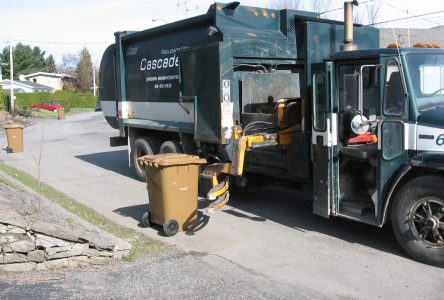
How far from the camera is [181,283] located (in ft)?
17.3

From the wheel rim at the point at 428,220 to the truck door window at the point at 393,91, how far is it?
1002mm

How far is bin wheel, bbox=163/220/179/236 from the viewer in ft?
23.1

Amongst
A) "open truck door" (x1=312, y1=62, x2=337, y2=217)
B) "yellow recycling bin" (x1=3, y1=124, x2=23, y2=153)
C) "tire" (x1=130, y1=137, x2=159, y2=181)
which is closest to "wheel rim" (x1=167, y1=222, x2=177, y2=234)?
"open truck door" (x1=312, y1=62, x2=337, y2=217)

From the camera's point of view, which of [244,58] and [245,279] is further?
[244,58]

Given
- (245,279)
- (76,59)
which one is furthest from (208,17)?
(76,59)

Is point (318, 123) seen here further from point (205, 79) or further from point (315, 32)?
point (205, 79)

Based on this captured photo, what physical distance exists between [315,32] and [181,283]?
452 centimetres

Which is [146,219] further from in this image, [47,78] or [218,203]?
[47,78]

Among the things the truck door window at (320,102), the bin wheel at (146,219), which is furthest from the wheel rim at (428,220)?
the bin wheel at (146,219)

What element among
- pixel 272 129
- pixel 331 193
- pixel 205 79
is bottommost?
pixel 331 193

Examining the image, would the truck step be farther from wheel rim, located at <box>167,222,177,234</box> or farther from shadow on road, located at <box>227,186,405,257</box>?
wheel rim, located at <box>167,222,177,234</box>

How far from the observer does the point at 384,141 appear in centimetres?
583

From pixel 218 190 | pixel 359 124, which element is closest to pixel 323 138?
pixel 359 124

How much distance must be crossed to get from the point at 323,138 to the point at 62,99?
6839 centimetres
